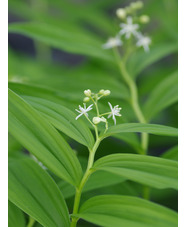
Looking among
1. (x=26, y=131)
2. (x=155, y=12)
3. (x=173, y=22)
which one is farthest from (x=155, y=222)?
(x=155, y=12)

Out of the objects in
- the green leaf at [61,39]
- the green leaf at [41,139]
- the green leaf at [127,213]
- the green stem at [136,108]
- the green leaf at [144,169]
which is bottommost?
the green leaf at [127,213]

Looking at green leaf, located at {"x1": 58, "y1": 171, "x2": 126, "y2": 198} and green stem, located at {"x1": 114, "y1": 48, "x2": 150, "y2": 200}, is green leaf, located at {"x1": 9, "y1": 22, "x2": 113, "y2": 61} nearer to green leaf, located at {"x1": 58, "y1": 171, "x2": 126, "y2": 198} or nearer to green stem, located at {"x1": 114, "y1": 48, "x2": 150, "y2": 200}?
green stem, located at {"x1": 114, "y1": 48, "x2": 150, "y2": 200}

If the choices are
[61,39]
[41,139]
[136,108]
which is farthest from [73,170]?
[61,39]

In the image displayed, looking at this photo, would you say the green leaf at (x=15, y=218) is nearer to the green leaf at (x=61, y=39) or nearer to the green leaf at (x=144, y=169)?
the green leaf at (x=144, y=169)

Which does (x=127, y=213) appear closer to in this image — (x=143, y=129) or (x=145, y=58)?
(x=143, y=129)

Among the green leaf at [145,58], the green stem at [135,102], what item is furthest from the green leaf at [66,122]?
the green leaf at [145,58]

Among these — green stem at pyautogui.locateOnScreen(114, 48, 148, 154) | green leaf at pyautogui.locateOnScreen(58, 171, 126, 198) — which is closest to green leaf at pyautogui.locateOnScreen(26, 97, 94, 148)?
green leaf at pyautogui.locateOnScreen(58, 171, 126, 198)
